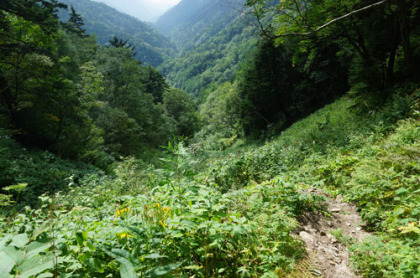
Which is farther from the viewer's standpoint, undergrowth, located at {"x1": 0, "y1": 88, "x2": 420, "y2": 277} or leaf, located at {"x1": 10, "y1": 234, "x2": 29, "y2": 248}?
undergrowth, located at {"x1": 0, "y1": 88, "x2": 420, "y2": 277}

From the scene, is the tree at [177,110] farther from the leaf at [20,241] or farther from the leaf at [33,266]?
the leaf at [33,266]

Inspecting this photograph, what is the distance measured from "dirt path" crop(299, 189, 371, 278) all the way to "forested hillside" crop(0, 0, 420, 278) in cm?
2

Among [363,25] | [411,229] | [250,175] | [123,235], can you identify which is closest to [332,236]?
[411,229]

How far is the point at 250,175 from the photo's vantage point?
247 inches

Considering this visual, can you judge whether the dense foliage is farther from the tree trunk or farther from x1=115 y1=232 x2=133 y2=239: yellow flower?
the tree trunk

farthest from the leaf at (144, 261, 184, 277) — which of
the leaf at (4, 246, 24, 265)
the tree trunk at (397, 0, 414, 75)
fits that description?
the tree trunk at (397, 0, 414, 75)

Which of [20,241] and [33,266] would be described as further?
[20,241]

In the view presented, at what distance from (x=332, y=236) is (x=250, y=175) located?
3319mm

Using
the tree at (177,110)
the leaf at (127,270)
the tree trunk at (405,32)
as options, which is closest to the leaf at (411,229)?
the leaf at (127,270)

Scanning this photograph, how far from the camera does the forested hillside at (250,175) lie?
180cm

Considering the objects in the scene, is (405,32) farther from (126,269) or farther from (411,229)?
(126,269)

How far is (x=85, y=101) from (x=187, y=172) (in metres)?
14.5

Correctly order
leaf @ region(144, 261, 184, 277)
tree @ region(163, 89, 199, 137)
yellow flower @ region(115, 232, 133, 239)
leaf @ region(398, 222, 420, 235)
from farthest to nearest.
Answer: tree @ region(163, 89, 199, 137), leaf @ region(398, 222, 420, 235), yellow flower @ region(115, 232, 133, 239), leaf @ region(144, 261, 184, 277)

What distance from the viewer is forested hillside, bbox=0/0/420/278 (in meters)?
1.80
